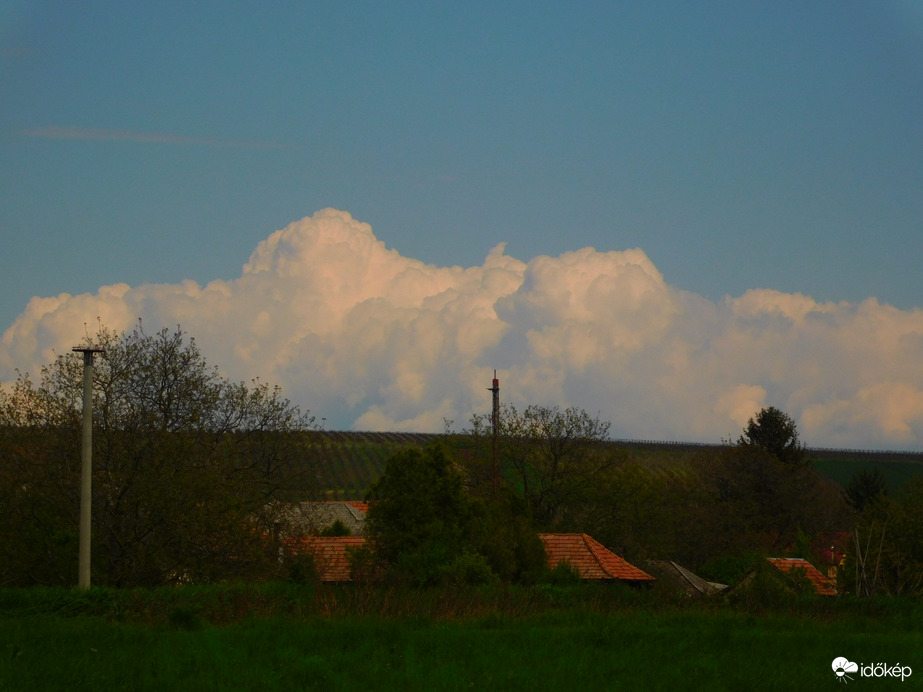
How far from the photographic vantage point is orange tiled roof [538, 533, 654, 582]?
3281 centimetres

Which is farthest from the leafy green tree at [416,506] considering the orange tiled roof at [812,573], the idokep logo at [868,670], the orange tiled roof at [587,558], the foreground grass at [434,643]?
the idokep logo at [868,670]

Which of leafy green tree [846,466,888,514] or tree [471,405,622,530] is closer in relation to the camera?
tree [471,405,622,530]

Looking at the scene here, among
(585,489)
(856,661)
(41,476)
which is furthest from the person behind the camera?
(585,489)

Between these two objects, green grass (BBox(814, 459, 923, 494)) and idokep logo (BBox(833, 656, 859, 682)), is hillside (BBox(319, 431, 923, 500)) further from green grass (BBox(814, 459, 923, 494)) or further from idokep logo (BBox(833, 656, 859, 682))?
idokep logo (BBox(833, 656, 859, 682))

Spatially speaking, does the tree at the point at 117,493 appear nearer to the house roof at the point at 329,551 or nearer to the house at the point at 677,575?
the house roof at the point at 329,551

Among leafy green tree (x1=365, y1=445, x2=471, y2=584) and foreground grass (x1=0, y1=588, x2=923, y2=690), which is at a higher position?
leafy green tree (x1=365, y1=445, x2=471, y2=584)

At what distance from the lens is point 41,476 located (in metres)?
24.2

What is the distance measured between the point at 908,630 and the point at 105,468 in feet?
64.1

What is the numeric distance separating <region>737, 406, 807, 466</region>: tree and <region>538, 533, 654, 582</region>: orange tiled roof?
32.8 m

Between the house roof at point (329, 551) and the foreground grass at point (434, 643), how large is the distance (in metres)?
9.78

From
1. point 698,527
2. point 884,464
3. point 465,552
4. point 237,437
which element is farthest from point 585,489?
point 884,464

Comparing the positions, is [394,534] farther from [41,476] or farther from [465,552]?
[41,476]

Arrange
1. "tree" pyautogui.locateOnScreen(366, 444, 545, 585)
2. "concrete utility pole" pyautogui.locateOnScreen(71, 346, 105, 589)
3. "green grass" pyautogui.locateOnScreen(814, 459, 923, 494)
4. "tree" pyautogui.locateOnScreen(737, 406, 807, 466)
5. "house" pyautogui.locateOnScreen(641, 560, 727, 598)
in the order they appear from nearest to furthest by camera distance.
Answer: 1. "concrete utility pole" pyautogui.locateOnScreen(71, 346, 105, 589)
2. "tree" pyautogui.locateOnScreen(366, 444, 545, 585)
3. "house" pyautogui.locateOnScreen(641, 560, 727, 598)
4. "tree" pyautogui.locateOnScreen(737, 406, 807, 466)
5. "green grass" pyautogui.locateOnScreen(814, 459, 923, 494)

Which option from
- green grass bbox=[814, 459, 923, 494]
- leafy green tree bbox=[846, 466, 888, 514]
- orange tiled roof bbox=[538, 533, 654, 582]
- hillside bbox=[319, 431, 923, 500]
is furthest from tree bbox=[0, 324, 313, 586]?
green grass bbox=[814, 459, 923, 494]
